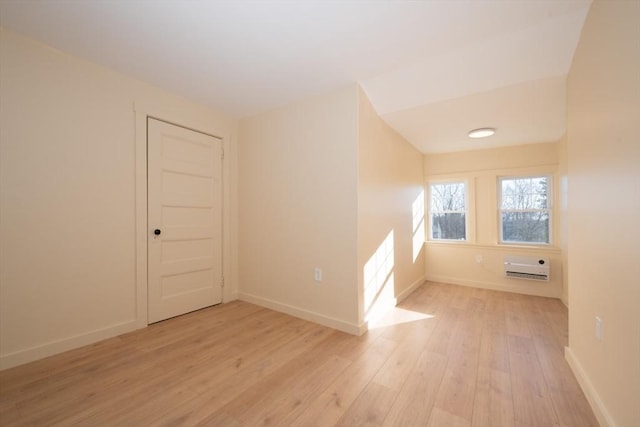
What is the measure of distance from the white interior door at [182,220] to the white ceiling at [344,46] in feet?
2.04

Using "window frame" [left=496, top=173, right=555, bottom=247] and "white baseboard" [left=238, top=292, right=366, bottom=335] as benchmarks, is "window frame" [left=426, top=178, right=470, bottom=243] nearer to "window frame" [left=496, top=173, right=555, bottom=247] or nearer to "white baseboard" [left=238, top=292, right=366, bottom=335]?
"window frame" [left=496, top=173, right=555, bottom=247]

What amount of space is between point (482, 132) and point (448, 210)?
1637mm

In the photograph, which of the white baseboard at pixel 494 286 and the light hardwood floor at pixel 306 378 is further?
the white baseboard at pixel 494 286

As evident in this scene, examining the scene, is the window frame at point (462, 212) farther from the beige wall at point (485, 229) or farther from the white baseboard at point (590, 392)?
the white baseboard at point (590, 392)

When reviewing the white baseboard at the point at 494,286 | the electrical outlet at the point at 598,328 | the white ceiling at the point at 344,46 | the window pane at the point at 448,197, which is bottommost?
the white baseboard at the point at 494,286

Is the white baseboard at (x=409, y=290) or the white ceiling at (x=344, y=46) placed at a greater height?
the white ceiling at (x=344, y=46)

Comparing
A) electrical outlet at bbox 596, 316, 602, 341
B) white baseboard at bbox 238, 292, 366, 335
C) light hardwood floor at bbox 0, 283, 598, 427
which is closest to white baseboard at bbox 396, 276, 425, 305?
light hardwood floor at bbox 0, 283, 598, 427

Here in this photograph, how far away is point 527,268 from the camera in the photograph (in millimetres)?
3771

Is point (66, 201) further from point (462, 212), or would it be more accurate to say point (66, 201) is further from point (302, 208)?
point (462, 212)

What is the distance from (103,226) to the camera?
2.39m

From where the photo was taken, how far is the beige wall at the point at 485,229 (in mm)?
3793

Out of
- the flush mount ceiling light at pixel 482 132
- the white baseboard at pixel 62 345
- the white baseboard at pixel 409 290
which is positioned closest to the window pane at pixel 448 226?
the white baseboard at pixel 409 290

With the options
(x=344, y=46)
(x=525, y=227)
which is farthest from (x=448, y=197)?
(x=344, y=46)

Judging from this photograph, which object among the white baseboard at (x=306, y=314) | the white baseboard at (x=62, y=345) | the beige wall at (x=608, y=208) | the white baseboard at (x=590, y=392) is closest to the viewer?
the beige wall at (x=608, y=208)
